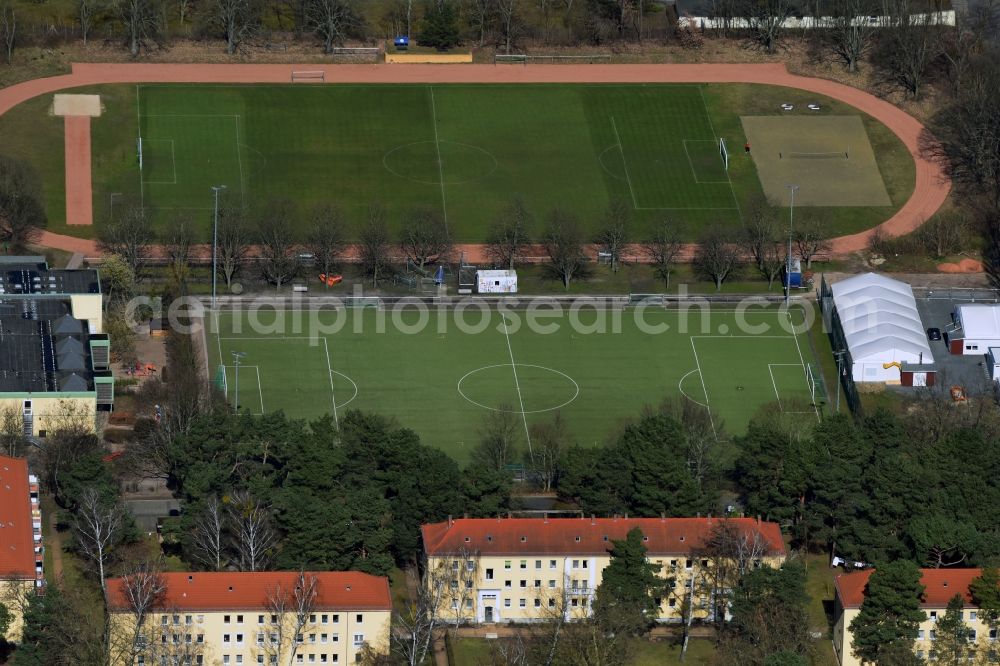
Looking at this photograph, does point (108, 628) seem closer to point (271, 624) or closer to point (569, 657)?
point (271, 624)

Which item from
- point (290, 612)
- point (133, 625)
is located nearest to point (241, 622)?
point (290, 612)

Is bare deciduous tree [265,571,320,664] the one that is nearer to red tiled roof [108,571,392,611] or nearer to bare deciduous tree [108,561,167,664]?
red tiled roof [108,571,392,611]

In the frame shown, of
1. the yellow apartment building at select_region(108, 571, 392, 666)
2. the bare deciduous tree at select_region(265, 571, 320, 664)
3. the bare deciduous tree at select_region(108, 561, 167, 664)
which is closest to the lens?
the bare deciduous tree at select_region(108, 561, 167, 664)

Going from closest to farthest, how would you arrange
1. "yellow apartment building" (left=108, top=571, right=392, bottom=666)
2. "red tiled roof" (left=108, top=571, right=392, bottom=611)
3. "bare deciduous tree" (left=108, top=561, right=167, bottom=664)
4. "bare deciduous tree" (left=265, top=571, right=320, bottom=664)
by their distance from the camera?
1. "bare deciduous tree" (left=108, top=561, right=167, bottom=664)
2. "yellow apartment building" (left=108, top=571, right=392, bottom=666)
3. "bare deciduous tree" (left=265, top=571, right=320, bottom=664)
4. "red tiled roof" (left=108, top=571, right=392, bottom=611)

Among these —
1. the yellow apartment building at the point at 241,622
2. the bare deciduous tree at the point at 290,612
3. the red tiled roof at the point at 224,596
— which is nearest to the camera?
the yellow apartment building at the point at 241,622

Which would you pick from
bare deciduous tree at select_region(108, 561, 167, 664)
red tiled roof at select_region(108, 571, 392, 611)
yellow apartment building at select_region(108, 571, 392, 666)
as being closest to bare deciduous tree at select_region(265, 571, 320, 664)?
yellow apartment building at select_region(108, 571, 392, 666)

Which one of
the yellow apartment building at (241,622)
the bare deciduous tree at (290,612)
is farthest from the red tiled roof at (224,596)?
the bare deciduous tree at (290,612)

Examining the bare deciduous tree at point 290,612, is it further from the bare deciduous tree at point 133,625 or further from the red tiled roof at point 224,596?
the bare deciduous tree at point 133,625

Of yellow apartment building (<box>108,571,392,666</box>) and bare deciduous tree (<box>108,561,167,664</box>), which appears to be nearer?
bare deciduous tree (<box>108,561,167,664</box>)

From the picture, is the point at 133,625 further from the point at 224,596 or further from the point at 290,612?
the point at 290,612

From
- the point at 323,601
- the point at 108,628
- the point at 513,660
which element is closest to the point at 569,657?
the point at 513,660
